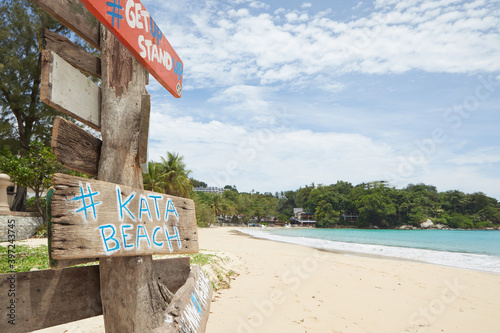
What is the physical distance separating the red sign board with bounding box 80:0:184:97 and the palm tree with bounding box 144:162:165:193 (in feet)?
93.0

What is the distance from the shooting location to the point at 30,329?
1.62 m

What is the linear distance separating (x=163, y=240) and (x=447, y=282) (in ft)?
32.5

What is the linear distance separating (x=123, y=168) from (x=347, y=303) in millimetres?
5718

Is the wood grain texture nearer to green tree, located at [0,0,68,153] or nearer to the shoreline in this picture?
the shoreline

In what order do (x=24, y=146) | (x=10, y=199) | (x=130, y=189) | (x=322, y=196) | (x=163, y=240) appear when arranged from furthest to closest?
(x=322, y=196), (x=10, y=199), (x=24, y=146), (x=163, y=240), (x=130, y=189)

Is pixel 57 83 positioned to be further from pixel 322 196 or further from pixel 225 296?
pixel 322 196

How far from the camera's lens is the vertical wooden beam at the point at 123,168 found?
1.94 meters

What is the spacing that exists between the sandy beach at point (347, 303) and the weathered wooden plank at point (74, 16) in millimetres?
3730

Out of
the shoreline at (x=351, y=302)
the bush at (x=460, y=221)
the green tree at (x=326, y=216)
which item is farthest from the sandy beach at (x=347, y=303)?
the bush at (x=460, y=221)

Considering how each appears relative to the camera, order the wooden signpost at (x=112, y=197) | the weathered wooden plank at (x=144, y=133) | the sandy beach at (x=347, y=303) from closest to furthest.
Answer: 1. the wooden signpost at (x=112, y=197)
2. the weathered wooden plank at (x=144, y=133)
3. the sandy beach at (x=347, y=303)

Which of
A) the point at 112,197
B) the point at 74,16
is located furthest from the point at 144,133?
the point at 74,16

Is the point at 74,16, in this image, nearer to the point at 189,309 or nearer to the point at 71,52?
the point at 71,52

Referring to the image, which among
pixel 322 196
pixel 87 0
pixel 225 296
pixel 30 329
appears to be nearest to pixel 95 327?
pixel 225 296

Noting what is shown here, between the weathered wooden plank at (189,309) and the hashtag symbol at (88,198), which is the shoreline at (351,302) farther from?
the hashtag symbol at (88,198)
